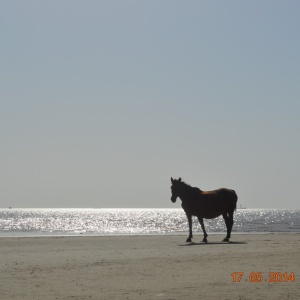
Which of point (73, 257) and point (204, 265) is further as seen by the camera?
point (73, 257)

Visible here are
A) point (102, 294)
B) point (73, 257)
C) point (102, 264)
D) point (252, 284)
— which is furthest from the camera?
point (73, 257)

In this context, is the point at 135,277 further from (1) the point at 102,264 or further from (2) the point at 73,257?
(2) the point at 73,257

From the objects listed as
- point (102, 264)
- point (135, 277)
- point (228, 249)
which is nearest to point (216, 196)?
point (228, 249)

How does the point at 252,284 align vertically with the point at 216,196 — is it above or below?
below

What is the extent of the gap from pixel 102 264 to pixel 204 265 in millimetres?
3121

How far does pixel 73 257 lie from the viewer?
21.4 meters

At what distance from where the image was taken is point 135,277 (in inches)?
605

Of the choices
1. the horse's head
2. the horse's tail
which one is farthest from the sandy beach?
the horse's tail

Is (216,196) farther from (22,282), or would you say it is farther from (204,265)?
(22,282)

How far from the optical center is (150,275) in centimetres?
1568

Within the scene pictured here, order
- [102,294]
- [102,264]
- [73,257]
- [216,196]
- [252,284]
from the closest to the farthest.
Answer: [102,294]
[252,284]
[102,264]
[73,257]
[216,196]

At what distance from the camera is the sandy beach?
504 inches
